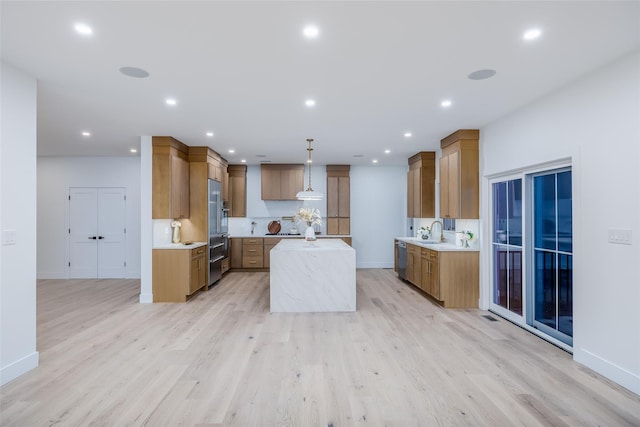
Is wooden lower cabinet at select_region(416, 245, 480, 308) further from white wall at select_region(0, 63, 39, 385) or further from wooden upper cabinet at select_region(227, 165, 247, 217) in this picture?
wooden upper cabinet at select_region(227, 165, 247, 217)

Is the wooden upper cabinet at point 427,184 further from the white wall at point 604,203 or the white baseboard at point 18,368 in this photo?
the white baseboard at point 18,368

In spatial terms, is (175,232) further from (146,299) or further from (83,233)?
(83,233)

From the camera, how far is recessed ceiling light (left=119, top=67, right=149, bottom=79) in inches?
117

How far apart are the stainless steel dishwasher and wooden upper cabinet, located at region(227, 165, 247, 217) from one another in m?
4.01

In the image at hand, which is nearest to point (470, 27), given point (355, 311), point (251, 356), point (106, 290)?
point (251, 356)

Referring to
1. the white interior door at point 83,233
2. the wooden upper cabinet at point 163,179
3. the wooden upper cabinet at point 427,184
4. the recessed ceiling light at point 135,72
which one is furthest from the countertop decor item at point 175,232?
the wooden upper cabinet at point 427,184

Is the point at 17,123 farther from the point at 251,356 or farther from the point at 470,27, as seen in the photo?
the point at 470,27

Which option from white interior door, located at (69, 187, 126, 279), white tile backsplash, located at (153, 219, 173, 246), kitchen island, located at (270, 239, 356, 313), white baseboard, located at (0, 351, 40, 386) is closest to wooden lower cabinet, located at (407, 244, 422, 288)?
kitchen island, located at (270, 239, 356, 313)

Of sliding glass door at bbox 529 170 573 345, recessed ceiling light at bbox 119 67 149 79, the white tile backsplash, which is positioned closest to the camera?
recessed ceiling light at bbox 119 67 149 79

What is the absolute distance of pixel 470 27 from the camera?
7.61ft

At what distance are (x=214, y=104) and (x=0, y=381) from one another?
3255 mm

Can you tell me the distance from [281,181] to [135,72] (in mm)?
5261

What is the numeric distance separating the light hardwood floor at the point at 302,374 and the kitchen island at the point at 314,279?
21 centimetres

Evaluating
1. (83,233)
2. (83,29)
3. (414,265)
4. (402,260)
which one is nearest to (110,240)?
(83,233)
